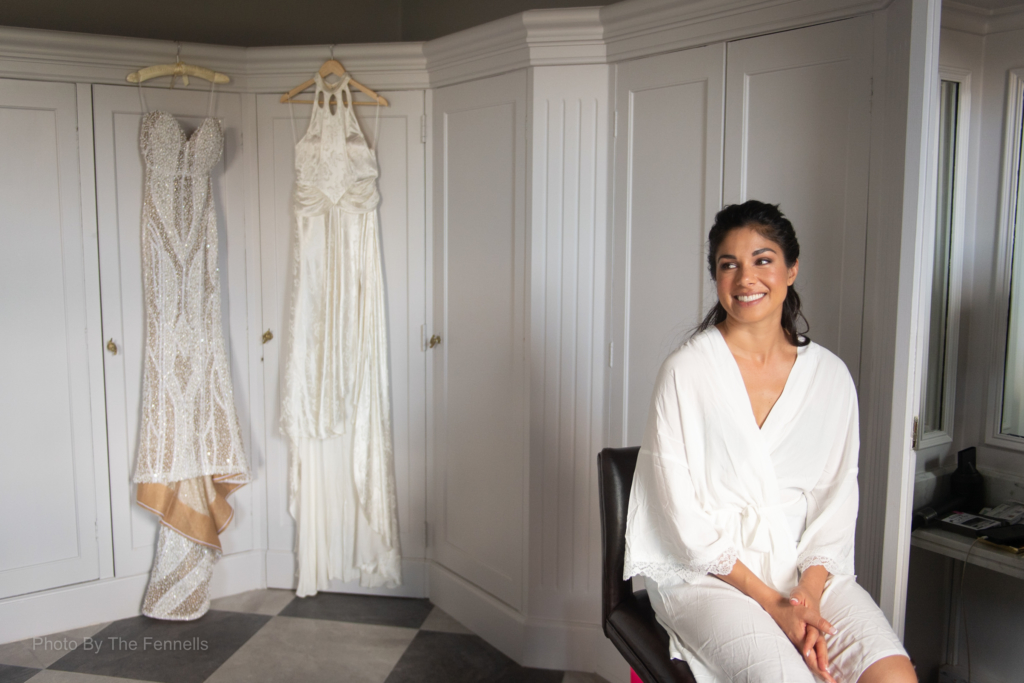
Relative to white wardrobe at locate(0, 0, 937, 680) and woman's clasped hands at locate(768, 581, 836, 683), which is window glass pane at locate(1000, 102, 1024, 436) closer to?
white wardrobe at locate(0, 0, 937, 680)

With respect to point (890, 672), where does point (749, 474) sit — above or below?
above

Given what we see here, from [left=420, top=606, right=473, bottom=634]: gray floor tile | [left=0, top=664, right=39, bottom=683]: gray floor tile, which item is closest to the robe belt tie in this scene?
[left=420, top=606, right=473, bottom=634]: gray floor tile

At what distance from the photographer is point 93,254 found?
2.94m

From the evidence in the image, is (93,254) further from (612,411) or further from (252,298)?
(612,411)

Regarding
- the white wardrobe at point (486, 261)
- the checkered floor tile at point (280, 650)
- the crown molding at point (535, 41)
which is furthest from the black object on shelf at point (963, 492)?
the crown molding at point (535, 41)

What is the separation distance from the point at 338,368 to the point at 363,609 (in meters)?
0.98

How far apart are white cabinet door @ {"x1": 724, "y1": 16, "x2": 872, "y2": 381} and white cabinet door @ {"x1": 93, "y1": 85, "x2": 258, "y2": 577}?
1985 mm

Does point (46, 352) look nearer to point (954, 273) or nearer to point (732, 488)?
point (732, 488)

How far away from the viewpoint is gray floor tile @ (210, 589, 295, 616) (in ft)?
10.3

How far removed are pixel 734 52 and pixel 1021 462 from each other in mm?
1344

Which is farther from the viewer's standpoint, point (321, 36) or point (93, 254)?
point (321, 36)

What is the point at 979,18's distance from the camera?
202 centimetres

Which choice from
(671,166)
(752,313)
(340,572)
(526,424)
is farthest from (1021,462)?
(340,572)

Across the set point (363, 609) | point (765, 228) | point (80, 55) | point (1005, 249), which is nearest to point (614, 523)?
point (765, 228)
